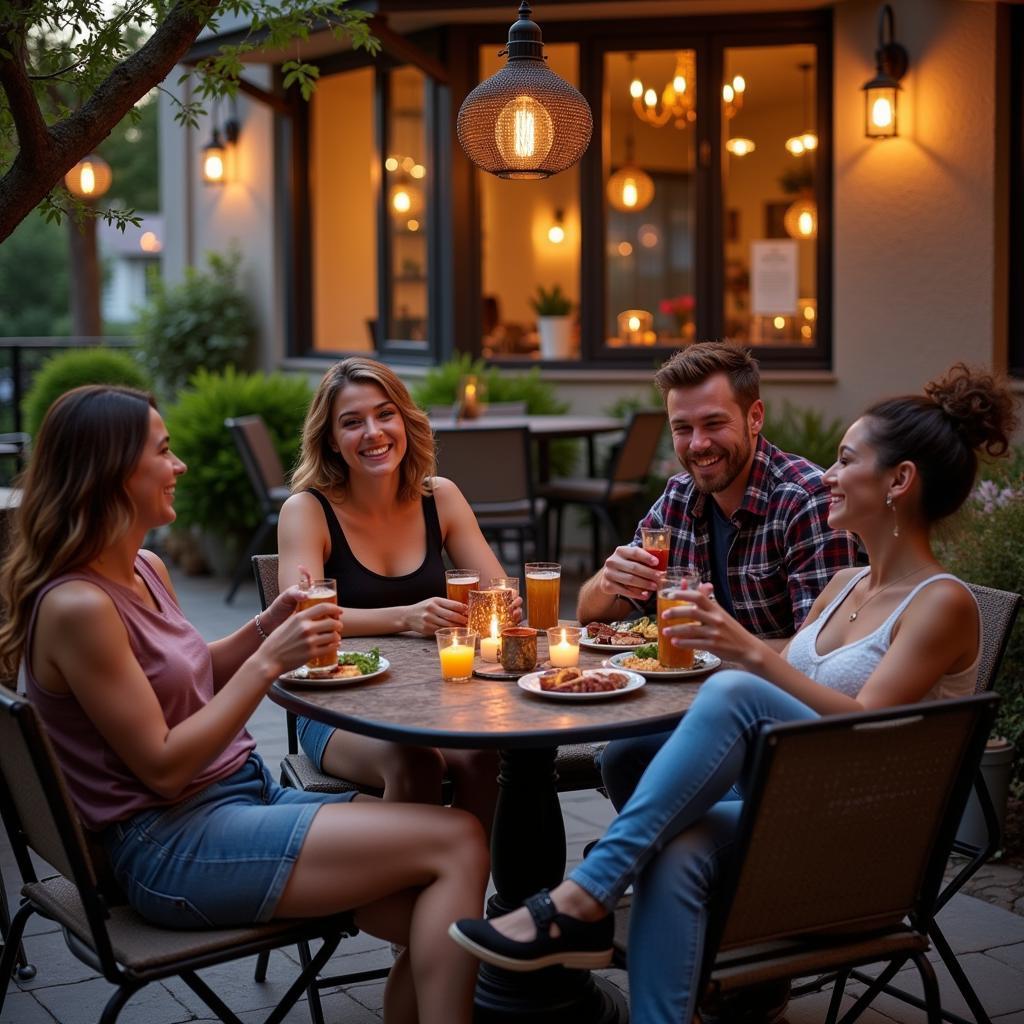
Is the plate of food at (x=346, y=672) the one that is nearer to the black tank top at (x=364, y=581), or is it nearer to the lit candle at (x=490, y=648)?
the lit candle at (x=490, y=648)

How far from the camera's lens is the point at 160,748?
238 centimetres

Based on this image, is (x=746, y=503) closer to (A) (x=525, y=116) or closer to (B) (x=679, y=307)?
(A) (x=525, y=116)

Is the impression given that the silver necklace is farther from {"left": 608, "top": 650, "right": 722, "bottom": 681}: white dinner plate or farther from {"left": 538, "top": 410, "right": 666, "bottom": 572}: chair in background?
{"left": 538, "top": 410, "right": 666, "bottom": 572}: chair in background

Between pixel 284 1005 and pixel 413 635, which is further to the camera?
pixel 413 635

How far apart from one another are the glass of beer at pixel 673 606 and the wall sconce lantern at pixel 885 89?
21.0 ft

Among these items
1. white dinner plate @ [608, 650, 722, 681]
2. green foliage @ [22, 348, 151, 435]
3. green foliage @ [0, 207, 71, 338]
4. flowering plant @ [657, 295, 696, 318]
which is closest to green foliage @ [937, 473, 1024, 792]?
white dinner plate @ [608, 650, 722, 681]

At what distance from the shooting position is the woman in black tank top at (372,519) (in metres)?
3.28

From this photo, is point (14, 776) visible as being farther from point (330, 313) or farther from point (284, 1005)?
point (330, 313)

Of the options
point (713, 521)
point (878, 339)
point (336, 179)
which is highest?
point (336, 179)

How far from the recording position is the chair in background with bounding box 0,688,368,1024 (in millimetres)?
2246

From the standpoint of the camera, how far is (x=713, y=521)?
11.6ft

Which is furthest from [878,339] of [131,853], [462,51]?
[131,853]

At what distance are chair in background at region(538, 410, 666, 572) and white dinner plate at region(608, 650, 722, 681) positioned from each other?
4902 mm

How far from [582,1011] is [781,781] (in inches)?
37.9
